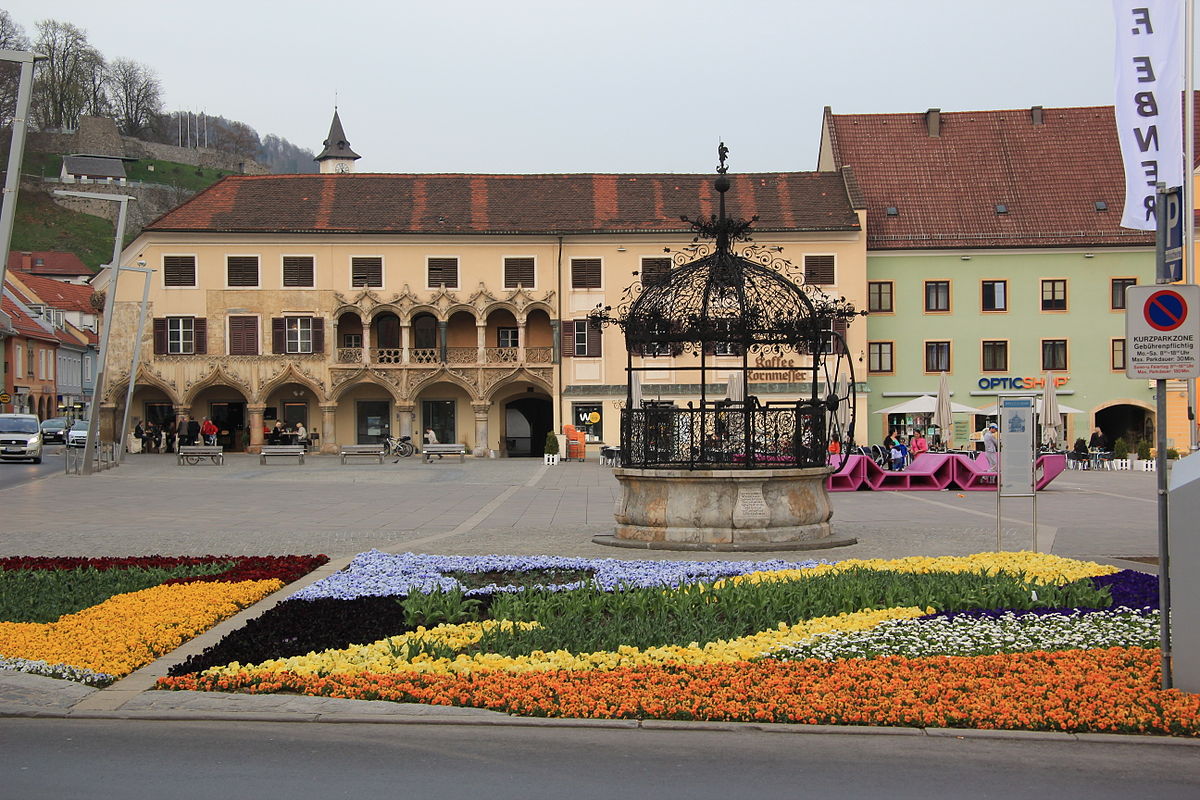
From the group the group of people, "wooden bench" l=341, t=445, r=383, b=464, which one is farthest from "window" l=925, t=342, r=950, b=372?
the group of people

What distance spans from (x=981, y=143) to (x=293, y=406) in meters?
33.2

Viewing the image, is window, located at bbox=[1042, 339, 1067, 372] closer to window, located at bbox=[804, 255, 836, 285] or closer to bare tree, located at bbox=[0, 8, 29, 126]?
window, located at bbox=[804, 255, 836, 285]

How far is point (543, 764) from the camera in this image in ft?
23.0

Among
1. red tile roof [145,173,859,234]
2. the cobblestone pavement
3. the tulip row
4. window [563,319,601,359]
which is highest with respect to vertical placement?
red tile roof [145,173,859,234]

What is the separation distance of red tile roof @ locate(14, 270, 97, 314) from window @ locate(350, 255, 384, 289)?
47.0m

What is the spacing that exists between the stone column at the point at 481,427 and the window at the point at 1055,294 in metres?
24.3

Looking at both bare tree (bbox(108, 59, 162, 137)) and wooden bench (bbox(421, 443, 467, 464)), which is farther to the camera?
bare tree (bbox(108, 59, 162, 137))

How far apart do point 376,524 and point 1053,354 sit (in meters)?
43.8

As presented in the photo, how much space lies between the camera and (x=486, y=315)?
59.1 metres

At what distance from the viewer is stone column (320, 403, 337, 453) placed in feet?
194

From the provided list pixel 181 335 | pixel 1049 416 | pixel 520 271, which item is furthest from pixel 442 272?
pixel 1049 416

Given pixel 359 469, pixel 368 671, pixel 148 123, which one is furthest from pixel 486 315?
pixel 148 123

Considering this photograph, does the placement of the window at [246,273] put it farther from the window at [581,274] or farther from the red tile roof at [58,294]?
the red tile roof at [58,294]

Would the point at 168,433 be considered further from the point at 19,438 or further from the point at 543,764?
the point at 543,764
